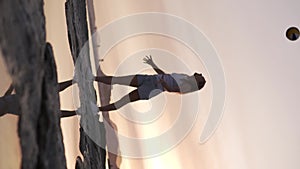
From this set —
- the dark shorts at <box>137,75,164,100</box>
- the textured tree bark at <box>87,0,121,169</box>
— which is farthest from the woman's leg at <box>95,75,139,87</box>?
the textured tree bark at <box>87,0,121,169</box>

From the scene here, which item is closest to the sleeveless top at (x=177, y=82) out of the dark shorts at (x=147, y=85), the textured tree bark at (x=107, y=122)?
the dark shorts at (x=147, y=85)

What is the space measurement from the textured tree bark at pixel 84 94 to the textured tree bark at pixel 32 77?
240 millimetres

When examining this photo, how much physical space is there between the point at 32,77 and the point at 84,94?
1.05 feet

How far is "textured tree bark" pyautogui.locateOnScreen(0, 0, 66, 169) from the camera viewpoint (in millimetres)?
259

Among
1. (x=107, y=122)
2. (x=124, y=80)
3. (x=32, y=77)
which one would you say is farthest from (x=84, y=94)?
(x=107, y=122)

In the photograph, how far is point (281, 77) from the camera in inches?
52.6

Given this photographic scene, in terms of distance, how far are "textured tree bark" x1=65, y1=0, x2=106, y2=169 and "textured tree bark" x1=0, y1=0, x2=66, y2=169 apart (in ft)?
0.79

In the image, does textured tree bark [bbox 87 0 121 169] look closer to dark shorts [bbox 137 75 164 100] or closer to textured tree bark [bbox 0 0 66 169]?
dark shorts [bbox 137 75 164 100]

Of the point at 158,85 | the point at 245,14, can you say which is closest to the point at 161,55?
the point at 245,14

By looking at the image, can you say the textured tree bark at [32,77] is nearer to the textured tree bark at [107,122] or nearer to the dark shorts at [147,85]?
the dark shorts at [147,85]

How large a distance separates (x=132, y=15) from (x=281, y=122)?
1.88 ft

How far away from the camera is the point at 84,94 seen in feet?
1.95

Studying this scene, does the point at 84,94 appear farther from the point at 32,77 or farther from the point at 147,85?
the point at 32,77

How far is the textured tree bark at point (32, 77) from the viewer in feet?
0.85
